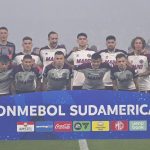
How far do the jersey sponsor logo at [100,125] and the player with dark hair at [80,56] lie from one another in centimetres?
152

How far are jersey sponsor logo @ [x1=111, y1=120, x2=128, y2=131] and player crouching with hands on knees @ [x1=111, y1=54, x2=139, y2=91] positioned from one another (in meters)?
1.19

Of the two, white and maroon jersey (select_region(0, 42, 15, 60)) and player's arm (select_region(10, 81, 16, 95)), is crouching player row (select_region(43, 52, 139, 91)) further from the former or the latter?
white and maroon jersey (select_region(0, 42, 15, 60))

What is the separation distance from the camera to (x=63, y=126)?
6.18 metres

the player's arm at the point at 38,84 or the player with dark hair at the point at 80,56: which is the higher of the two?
the player with dark hair at the point at 80,56

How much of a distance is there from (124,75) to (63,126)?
5.77 feet

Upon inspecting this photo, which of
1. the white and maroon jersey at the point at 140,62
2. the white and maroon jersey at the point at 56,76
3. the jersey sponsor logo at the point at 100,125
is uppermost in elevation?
the white and maroon jersey at the point at 140,62

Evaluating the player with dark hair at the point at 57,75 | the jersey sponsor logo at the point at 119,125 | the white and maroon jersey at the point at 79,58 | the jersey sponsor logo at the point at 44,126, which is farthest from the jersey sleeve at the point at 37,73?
the jersey sponsor logo at the point at 119,125

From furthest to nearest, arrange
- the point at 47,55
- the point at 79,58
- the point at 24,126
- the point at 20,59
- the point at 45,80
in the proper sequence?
the point at 47,55 → the point at 79,58 → the point at 20,59 → the point at 45,80 → the point at 24,126

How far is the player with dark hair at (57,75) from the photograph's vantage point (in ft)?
23.4

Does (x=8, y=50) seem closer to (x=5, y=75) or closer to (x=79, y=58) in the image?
(x=5, y=75)

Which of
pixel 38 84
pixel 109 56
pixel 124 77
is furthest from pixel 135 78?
pixel 38 84

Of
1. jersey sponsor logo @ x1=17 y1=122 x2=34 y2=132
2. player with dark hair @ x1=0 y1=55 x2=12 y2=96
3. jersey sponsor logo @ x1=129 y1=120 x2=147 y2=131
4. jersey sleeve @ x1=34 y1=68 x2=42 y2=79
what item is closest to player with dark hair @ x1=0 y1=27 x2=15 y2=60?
player with dark hair @ x1=0 y1=55 x2=12 y2=96

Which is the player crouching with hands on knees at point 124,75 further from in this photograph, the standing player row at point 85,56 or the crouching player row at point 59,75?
the standing player row at point 85,56

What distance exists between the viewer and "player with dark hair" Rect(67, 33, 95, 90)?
761cm
